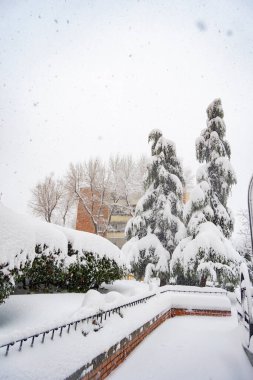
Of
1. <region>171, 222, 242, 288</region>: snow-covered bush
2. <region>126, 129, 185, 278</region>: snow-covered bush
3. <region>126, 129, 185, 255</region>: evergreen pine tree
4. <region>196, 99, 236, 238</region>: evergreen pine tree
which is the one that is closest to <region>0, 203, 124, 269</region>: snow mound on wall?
<region>171, 222, 242, 288</region>: snow-covered bush

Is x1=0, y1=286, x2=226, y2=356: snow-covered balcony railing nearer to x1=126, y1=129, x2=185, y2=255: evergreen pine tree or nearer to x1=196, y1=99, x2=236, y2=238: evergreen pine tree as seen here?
x1=126, y1=129, x2=185, y2=255: evergreen pine tree

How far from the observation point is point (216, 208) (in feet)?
48.7

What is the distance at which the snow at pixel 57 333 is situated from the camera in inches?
88.6

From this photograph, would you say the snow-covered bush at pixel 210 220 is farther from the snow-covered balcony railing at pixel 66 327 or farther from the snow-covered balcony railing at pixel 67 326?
the snow-covered balcony railing at pixel 67 326

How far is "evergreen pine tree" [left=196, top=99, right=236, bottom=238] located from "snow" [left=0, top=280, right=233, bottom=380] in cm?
858

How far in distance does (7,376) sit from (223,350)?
4.79m

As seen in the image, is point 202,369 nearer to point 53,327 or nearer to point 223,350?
point 223,350

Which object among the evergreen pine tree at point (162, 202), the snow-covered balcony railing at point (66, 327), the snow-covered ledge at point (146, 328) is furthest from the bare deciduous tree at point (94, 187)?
the snow-covered balcony railing at point (66, 327)

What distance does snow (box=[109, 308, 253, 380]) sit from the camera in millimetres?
4062

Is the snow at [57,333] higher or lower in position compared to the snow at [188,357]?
higher

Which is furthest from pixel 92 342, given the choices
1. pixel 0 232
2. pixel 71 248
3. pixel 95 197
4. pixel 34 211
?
pixel 34 211

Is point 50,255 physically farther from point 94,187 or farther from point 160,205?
point 94,187

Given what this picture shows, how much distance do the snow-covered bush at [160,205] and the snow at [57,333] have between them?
8.00 meters

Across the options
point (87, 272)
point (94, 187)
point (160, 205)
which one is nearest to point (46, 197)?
point (94, 187)
